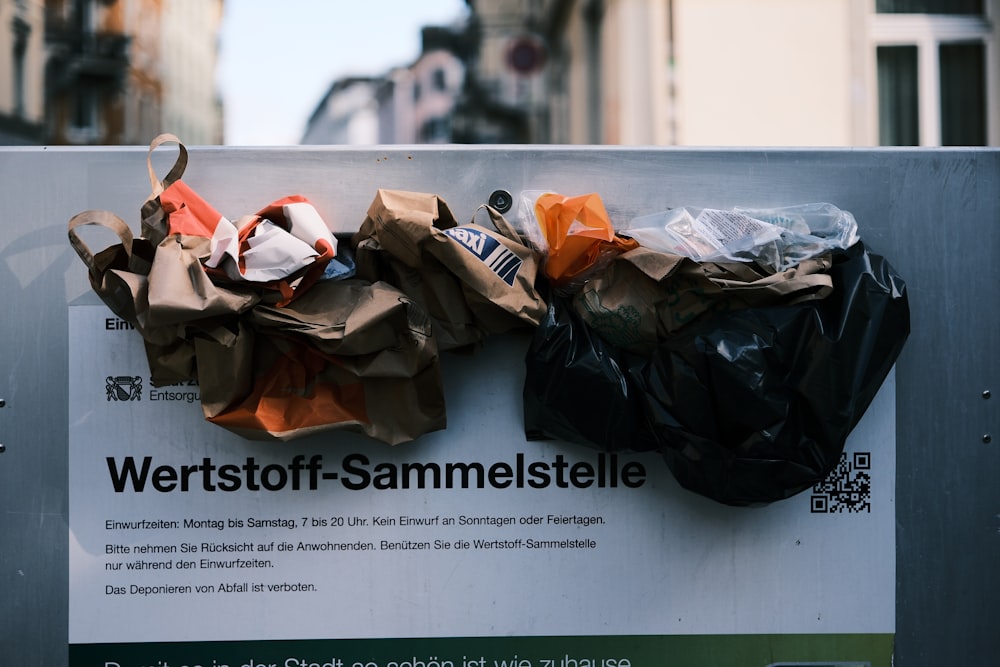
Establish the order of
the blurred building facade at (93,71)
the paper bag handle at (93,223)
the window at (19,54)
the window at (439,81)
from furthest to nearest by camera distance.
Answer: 1. the window at (439,81)
2. the blurred building facade at (93,71)
3. the window at (19,54)
4. the paper bag handle at (93,223)

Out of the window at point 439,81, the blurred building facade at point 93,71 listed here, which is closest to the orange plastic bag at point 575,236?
the blurred building facade at point 93,71

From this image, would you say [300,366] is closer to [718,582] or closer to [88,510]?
[88,510]

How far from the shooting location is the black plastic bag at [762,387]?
1530mm

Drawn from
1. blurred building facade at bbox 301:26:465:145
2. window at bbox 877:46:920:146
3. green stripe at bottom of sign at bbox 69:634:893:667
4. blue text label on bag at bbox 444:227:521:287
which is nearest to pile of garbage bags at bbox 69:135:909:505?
blue text label on bag at bbox 444:227:521:287

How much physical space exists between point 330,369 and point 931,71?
17.9 ft

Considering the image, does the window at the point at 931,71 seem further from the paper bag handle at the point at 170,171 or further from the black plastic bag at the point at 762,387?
the paper bag handle at the point at 170,171

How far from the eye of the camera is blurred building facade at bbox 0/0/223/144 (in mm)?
13883

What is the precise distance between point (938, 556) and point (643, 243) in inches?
32.7

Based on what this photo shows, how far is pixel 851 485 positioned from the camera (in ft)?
5.51

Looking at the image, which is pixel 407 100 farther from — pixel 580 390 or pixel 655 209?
pixel 580 390

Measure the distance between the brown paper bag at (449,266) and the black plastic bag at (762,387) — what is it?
9cm

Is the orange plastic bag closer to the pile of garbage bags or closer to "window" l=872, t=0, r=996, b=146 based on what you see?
the pile of garbage bags

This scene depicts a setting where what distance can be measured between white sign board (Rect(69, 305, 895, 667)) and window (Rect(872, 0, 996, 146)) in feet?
15.6

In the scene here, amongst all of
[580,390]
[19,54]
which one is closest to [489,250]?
[580,390]
